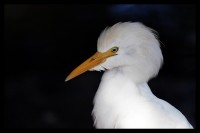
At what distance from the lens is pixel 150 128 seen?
192cm

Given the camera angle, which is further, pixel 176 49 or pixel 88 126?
pixel 176 49

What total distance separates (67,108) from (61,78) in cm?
28

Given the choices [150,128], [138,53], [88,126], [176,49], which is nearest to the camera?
[150,128]

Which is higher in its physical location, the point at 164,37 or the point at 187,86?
the point at 164,37

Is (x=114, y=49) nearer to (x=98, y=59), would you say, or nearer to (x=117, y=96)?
(x=98, y=59)

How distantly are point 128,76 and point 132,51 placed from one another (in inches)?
5.2

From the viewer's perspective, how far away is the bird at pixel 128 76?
2014mm

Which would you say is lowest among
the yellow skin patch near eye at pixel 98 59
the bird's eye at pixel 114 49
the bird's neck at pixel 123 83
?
the bird's neck at pixel 123 83

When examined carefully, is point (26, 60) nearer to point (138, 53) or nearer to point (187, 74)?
point (187, 74)

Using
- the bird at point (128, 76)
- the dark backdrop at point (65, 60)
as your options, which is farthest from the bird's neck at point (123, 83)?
the dark backdrop at point (65, 60)

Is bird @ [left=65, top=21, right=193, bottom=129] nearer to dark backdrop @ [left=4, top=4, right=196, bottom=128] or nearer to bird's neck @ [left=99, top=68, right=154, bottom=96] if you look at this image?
bird's neck @ [left=99, top=68, right=154, bottom=96]

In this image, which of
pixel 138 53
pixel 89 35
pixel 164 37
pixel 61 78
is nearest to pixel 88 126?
pixel 61 78

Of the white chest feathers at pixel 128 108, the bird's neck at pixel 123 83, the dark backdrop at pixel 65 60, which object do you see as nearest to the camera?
the white chest feathers at pixel 128 108

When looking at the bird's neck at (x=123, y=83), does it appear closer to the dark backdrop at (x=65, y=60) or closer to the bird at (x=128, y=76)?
the bird at (x=128, y=76)
